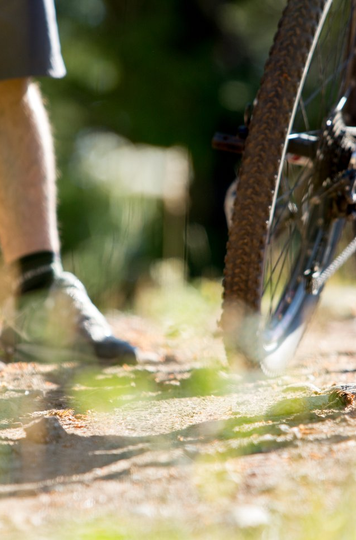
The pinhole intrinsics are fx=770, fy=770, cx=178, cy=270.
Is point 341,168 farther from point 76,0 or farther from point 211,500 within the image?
point 76,0

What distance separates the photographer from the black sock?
2.05 m

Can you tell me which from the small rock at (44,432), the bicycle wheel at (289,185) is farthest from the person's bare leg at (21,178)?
the small rock at (44,432)

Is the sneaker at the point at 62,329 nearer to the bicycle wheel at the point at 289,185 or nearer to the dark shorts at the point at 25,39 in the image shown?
the bicycle wheel at the point at 289,185

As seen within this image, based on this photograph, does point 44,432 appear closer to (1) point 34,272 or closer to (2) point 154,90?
(1) point 34,272

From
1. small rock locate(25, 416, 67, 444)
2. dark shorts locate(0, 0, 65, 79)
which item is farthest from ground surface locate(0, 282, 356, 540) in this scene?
dark shorts locate(0, 0, 65, 79)

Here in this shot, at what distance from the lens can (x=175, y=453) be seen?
3.85 feet

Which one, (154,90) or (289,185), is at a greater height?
(289,185)

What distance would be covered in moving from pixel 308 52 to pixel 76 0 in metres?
4.50

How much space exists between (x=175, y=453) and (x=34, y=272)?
100 centimetres

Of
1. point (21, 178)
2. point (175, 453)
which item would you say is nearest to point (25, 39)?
point (21, 178)

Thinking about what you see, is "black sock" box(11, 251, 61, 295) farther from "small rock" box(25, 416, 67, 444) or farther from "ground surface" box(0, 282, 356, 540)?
"small rock" box(25, 416, 67, 444)

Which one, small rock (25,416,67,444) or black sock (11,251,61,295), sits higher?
small rock (25,416,67,444)

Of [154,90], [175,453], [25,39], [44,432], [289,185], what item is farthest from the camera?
[154,90]

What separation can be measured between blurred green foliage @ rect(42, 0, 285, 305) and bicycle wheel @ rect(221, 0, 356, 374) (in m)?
3.48
